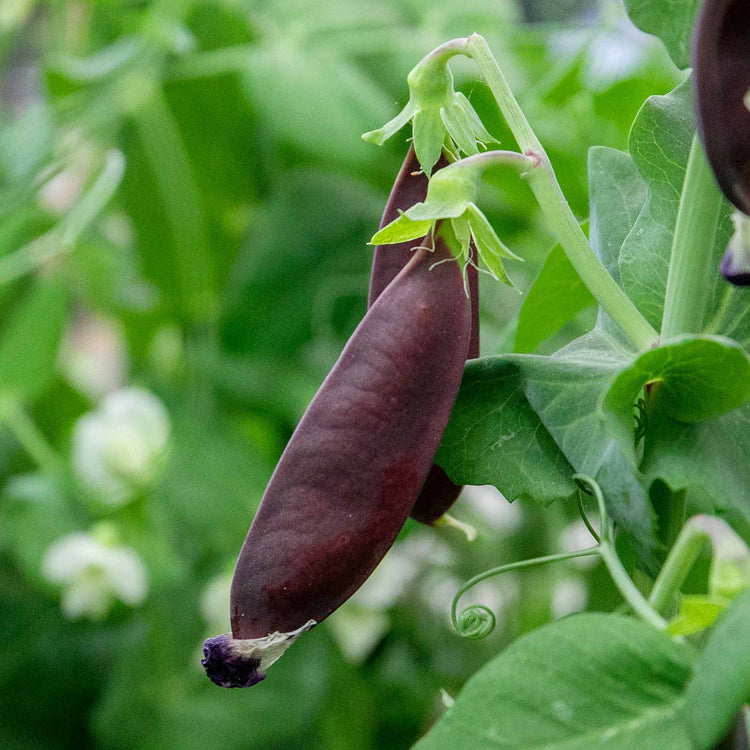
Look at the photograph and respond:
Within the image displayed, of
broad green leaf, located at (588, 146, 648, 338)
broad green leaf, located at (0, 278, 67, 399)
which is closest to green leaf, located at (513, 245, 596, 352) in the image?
broad green leaf, located at (588, 146, 648, 338)

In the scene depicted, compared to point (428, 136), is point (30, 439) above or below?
below

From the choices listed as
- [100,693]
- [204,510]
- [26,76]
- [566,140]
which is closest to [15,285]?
[204,510]

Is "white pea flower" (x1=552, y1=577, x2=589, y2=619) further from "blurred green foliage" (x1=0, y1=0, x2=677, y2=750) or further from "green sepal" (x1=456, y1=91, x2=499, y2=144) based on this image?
"green sepal" (x1=456, y1=91, x2=499, y2=144)

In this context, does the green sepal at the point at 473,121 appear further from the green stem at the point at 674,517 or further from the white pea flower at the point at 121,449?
the white pea flower at the point at 121,449

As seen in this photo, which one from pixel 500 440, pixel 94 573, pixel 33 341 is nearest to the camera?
pixel 500 440

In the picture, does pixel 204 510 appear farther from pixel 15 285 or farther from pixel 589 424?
pixel 589 424

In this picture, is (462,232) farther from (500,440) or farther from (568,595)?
(568,595)

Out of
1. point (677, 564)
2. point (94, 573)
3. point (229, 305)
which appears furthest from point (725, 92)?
point (229, 305)
